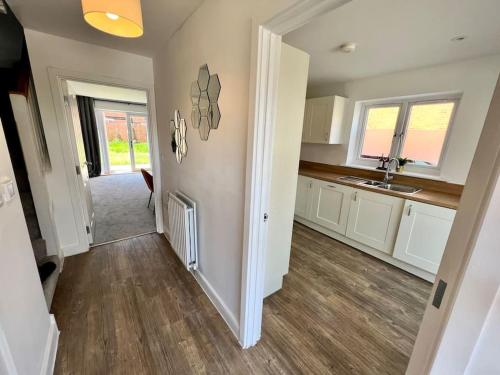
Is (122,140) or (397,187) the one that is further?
(122,140)

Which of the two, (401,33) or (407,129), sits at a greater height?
(401,33)

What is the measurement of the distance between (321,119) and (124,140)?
655cm

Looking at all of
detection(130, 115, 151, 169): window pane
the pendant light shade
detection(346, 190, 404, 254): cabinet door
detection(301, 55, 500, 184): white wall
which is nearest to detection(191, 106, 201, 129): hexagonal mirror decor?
the pendant light shade

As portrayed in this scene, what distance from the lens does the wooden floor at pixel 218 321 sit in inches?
53.3

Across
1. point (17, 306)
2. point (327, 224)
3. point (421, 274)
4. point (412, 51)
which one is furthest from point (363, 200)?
point (17, 306)

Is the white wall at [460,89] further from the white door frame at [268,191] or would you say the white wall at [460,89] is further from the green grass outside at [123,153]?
the green grass outside at [123,153]

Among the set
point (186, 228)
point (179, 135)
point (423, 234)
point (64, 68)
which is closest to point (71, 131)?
point (64, 68)

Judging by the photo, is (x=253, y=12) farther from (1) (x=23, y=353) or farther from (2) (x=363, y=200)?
(2) (x=363, y=200)

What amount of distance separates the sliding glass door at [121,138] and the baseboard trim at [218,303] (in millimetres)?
6245

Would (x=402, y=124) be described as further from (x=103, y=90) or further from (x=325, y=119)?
(x=103, y=90)

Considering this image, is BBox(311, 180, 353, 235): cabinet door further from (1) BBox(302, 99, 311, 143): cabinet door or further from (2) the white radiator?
(2) the white radiator

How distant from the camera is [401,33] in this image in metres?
1.69

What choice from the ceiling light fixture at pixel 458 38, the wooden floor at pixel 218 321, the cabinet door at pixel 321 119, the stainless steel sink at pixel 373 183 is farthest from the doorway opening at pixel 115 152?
the ceiling light fixture at pixel 458 38

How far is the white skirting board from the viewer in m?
1.55
